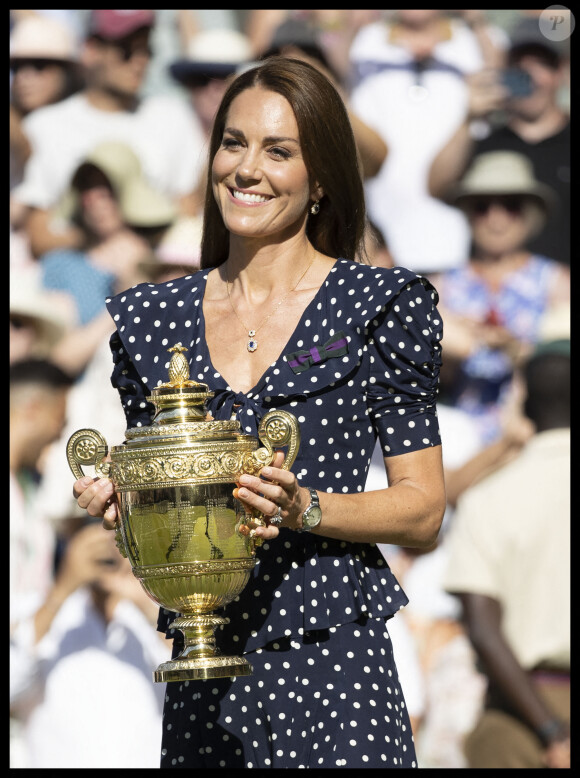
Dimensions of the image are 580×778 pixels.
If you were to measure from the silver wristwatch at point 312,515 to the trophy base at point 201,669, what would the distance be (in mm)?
260

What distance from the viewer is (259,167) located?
118 inches

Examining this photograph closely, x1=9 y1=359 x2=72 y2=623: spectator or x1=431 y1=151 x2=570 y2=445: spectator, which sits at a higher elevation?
x1=431 y1=151 x2=570 y2=445: spectator

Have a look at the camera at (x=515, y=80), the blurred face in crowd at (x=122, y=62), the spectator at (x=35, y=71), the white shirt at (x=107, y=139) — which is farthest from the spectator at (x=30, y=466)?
the camera at (x=515, y=80)

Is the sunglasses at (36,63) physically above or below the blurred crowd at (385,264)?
above

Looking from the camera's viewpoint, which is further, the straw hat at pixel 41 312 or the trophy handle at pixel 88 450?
the straw hat at pixel 41 312

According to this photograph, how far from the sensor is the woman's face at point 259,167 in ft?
9.82

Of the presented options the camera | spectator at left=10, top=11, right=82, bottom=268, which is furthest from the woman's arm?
spectator at left=10, top=11, right=82, bottom=268

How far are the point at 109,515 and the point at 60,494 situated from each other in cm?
382

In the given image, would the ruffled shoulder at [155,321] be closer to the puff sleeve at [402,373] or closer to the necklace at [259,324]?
the necklace at [259,324]

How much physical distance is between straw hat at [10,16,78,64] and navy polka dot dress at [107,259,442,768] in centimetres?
385

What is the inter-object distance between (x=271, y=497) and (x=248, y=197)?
74 centimetres

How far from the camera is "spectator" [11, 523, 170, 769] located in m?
6.23

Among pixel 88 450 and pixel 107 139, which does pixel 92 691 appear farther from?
pixel 88 450

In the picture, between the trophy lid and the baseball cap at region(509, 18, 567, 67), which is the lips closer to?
the trophy lid
